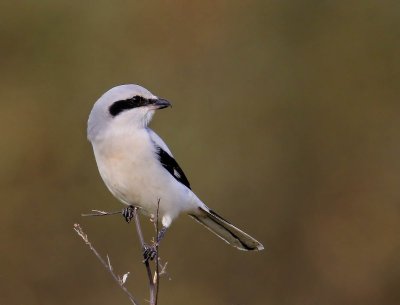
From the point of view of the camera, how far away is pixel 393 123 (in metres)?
10.8

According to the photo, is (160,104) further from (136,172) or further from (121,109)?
(136,172)

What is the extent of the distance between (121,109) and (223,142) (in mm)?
4815

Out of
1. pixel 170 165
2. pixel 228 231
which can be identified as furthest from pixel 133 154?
pixel 228 231

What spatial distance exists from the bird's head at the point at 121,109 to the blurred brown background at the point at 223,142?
3.59 metres

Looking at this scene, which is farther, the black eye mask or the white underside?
the black eye mask

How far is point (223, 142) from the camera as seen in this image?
33.6 ft

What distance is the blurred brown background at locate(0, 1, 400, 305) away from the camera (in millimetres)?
9328

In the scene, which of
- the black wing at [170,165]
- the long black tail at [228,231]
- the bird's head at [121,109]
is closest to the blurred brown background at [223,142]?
the long black tail at [228,231]

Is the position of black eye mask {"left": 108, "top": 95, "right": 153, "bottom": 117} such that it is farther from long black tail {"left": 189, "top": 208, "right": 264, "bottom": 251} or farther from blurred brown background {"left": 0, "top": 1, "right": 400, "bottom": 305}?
blurred brown background {"left": 0, "top": 1, "right": 400, "bottom": 305}

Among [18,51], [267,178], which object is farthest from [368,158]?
[18,51]

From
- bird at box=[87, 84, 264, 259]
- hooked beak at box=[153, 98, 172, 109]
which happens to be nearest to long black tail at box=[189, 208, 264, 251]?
bird at box=[87, 84, 264, 259]

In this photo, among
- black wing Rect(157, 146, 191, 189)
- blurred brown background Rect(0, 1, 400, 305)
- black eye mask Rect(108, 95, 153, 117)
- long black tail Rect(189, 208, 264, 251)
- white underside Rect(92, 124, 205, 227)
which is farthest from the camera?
blurred brown background Rect(0, 1, 400, 305)

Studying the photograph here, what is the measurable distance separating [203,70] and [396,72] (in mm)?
2318

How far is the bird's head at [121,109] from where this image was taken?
546 centimetres
